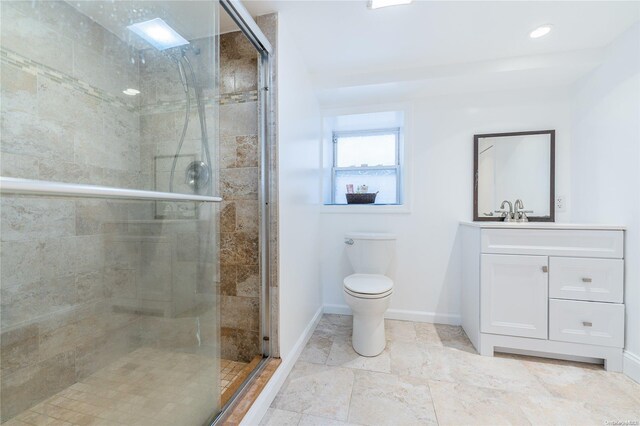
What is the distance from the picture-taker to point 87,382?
115cm

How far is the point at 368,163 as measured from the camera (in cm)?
265

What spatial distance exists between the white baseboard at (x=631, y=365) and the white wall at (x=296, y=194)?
76.3 inches

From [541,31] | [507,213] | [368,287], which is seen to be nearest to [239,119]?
[368,287]

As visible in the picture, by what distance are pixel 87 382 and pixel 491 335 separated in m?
2.25

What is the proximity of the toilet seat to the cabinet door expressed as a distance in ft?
2.12

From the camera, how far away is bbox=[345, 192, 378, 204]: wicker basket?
2484 millimetres

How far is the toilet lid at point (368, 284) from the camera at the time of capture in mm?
1711

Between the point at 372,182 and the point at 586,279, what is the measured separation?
5.52 feet

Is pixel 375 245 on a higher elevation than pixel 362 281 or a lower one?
higher

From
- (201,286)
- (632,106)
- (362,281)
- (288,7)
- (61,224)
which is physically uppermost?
(288,7)

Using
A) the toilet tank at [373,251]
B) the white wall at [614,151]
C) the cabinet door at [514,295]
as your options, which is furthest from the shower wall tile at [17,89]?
the white wall at [614,151]

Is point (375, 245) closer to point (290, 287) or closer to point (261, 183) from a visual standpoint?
point (290, 287)

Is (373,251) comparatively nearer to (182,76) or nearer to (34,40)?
(182,76)

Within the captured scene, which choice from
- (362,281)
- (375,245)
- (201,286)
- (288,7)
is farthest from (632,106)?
(201,286)
